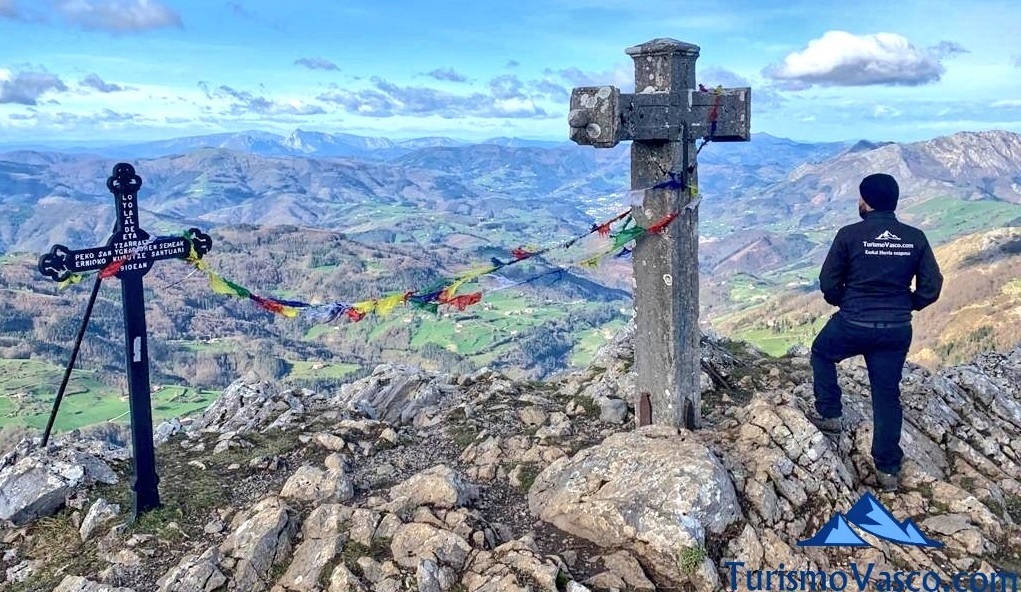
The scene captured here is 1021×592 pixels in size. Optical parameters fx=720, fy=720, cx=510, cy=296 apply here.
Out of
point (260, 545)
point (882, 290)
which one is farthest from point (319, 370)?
point (882, 290)

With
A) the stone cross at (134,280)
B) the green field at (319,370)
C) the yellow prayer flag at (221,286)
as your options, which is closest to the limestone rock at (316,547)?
the stone cross at (134,280)

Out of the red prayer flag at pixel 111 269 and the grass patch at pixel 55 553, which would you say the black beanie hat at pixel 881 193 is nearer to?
the red prayer flag at pixel 111 269

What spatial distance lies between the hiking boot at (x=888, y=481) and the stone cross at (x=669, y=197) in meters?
2.45

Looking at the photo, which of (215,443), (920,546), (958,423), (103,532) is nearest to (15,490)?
(103,532)

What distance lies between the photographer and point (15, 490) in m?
10.1

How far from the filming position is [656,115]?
380 inches

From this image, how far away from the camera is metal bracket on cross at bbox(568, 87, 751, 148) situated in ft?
30.0

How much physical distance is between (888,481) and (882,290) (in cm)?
252

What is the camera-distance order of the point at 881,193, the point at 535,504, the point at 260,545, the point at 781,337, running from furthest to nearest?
the point at 781,337 → the point at 535,504 → the point at 881,193 → the point at 260,545

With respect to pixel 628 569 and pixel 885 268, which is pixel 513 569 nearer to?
pixel 628 569

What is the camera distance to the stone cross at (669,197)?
31.9 ft

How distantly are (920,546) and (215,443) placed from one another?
11.1 m

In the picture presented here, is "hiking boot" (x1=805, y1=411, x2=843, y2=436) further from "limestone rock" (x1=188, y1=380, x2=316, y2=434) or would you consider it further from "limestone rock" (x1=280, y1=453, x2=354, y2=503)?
"limestone rock" (x1=188, y1=380, x2=316, y2=434)

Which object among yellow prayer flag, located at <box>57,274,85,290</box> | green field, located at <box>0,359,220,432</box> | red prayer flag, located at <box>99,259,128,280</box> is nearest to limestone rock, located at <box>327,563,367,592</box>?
red prayer flag, located at <box>99,259,128,280</box>
